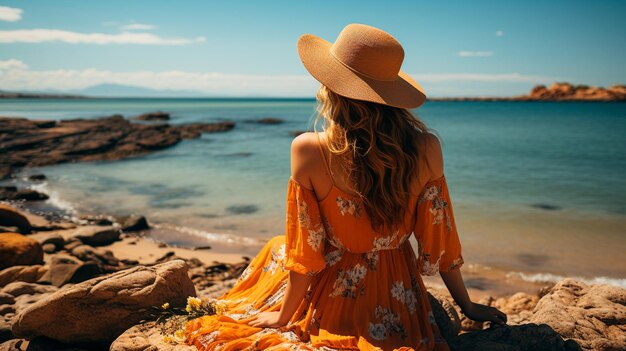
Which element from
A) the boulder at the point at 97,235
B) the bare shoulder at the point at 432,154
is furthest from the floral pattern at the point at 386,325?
the boulder at the point at 97,235

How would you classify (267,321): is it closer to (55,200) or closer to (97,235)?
(97,235)

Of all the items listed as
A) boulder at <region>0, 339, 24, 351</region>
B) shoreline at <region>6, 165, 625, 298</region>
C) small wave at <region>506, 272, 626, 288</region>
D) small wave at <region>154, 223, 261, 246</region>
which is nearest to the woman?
boulder at <region>0, 339, 24, 351</region>

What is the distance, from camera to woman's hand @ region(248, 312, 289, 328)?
7.88 ft

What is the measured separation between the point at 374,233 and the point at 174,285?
1.71 m

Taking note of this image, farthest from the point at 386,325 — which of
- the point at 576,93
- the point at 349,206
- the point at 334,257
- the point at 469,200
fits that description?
the point at 576,93

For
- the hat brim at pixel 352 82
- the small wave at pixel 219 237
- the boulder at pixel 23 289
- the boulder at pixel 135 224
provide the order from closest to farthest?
the hat brim at pixel 352 82 → the boulder at pixel 23 289 → the small wave at pixel 219 237 → the boulder at pixel 135 224

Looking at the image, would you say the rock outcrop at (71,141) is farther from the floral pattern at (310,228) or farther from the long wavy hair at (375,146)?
the long wavy hair at (375,146)

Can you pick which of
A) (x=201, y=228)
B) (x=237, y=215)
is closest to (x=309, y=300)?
(x=201, y=228)

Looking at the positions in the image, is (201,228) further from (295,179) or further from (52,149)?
(52,149)

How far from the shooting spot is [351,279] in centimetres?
244

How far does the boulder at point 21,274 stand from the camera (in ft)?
15.6

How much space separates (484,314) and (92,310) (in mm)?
2612

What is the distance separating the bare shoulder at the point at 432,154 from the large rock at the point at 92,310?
2.09 m

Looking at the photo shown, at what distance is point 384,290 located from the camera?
2.45 metres
